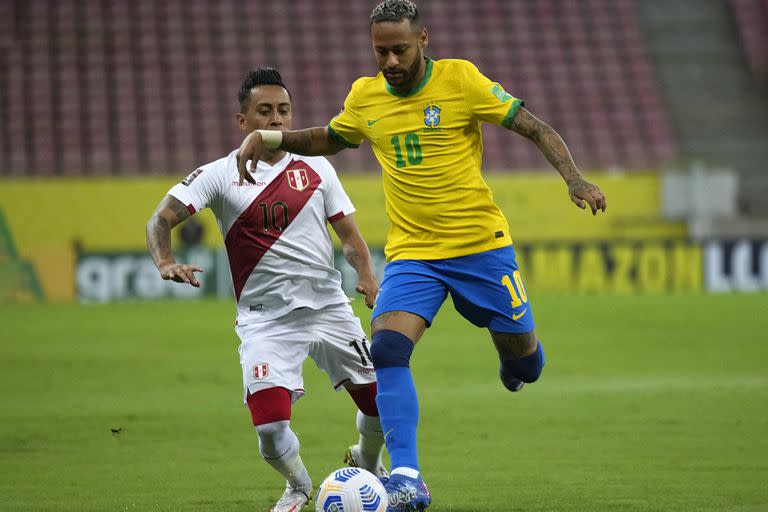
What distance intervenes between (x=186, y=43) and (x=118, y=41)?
1395mm

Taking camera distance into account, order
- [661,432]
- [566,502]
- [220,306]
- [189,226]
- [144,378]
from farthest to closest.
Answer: [189,226]
[220,306]
[144,378]
[661,432]
[566,502]

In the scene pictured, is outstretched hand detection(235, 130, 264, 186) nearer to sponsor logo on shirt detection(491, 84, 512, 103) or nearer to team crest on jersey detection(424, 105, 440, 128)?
team crest on jersey detection(424, 105, 440, 128)

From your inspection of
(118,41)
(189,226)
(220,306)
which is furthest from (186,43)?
(220,306)

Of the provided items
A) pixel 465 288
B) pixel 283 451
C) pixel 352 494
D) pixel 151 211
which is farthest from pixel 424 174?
pixel 151 211

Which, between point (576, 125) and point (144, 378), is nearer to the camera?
point (144, 378)

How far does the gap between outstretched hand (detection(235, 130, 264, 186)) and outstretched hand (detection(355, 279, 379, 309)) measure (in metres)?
0.81

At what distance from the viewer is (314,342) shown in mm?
5852

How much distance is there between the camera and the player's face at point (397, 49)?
5.38 m

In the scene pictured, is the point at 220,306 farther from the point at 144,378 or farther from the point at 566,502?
the point at 566,502

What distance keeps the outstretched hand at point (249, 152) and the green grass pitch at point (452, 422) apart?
1489 millimetres

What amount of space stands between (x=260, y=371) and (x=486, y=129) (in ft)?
66.0

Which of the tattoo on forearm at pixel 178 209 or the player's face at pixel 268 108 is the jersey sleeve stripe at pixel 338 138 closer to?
the player's face at pixel 268 108

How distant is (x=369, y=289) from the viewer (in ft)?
19.7

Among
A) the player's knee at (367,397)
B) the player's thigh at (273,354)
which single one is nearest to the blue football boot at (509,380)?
the player's knee at (367,397)
